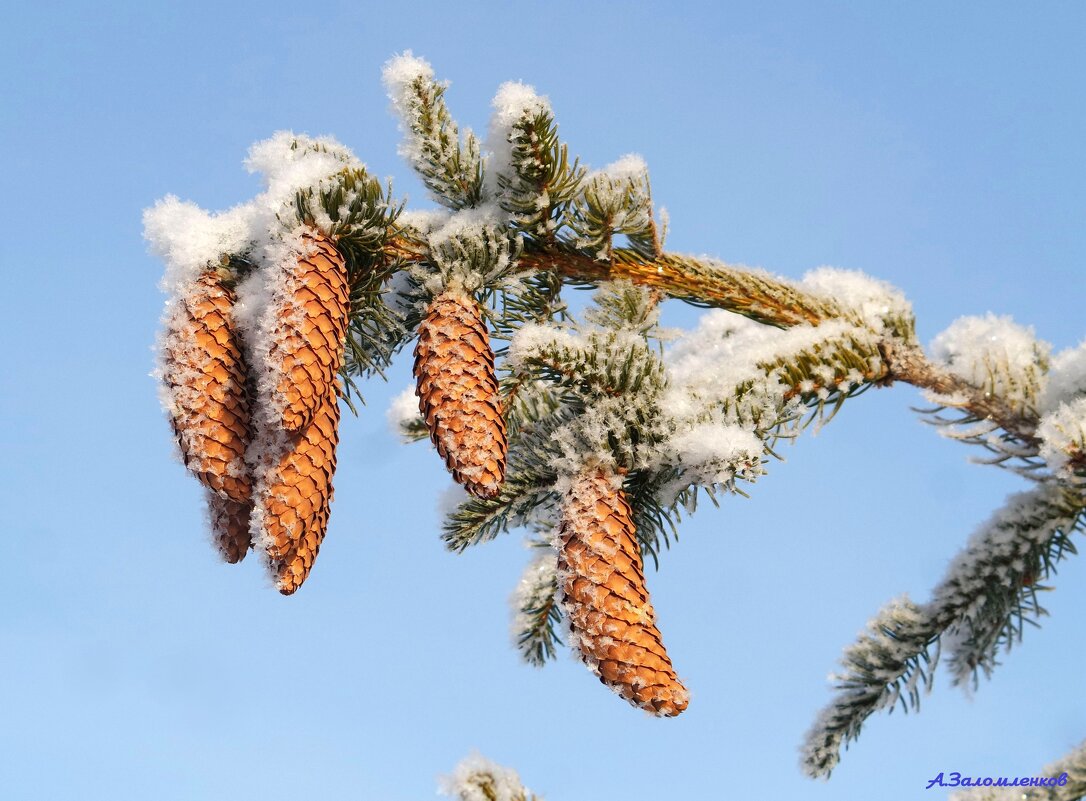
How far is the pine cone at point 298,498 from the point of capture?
90.0 inches

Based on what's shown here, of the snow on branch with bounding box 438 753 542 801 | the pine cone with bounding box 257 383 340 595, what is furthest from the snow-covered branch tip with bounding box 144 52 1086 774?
the snow on branch with bounding box 438 753 542 801

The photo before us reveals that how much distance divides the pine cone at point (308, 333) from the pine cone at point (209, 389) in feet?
0.68

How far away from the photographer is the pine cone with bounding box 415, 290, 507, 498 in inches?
92.4

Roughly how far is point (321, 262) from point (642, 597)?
1.18 meters

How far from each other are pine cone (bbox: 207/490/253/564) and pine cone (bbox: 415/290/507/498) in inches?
21.4

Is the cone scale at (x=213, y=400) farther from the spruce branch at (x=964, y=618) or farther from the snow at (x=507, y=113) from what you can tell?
the spruce branch at (x=964, y=618)

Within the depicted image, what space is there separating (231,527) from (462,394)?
696 millimetres

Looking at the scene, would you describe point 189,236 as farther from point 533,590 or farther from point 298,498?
point 533,590

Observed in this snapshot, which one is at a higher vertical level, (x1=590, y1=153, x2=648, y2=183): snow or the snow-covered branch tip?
(x1=590, y1=153, x2=648, y2=183): snow

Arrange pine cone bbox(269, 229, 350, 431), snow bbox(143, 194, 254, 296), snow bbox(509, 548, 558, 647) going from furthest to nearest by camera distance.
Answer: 1. snow bbox(509, 548, 558, 647)
2. snow bbox(143, 194, 254, 296)
3. pine cone bbox(269, 229, 350, 431)

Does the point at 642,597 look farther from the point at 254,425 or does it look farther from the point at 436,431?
the point at 254,425

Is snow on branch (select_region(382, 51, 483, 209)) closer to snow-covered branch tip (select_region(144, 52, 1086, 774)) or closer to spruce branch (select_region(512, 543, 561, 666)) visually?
snow-covered branch tip (select_region(144, 52, 1086, 774))

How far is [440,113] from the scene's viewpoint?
2793mm

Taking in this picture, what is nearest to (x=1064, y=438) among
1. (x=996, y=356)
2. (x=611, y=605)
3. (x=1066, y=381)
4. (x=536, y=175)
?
(x=1066, y=381)
